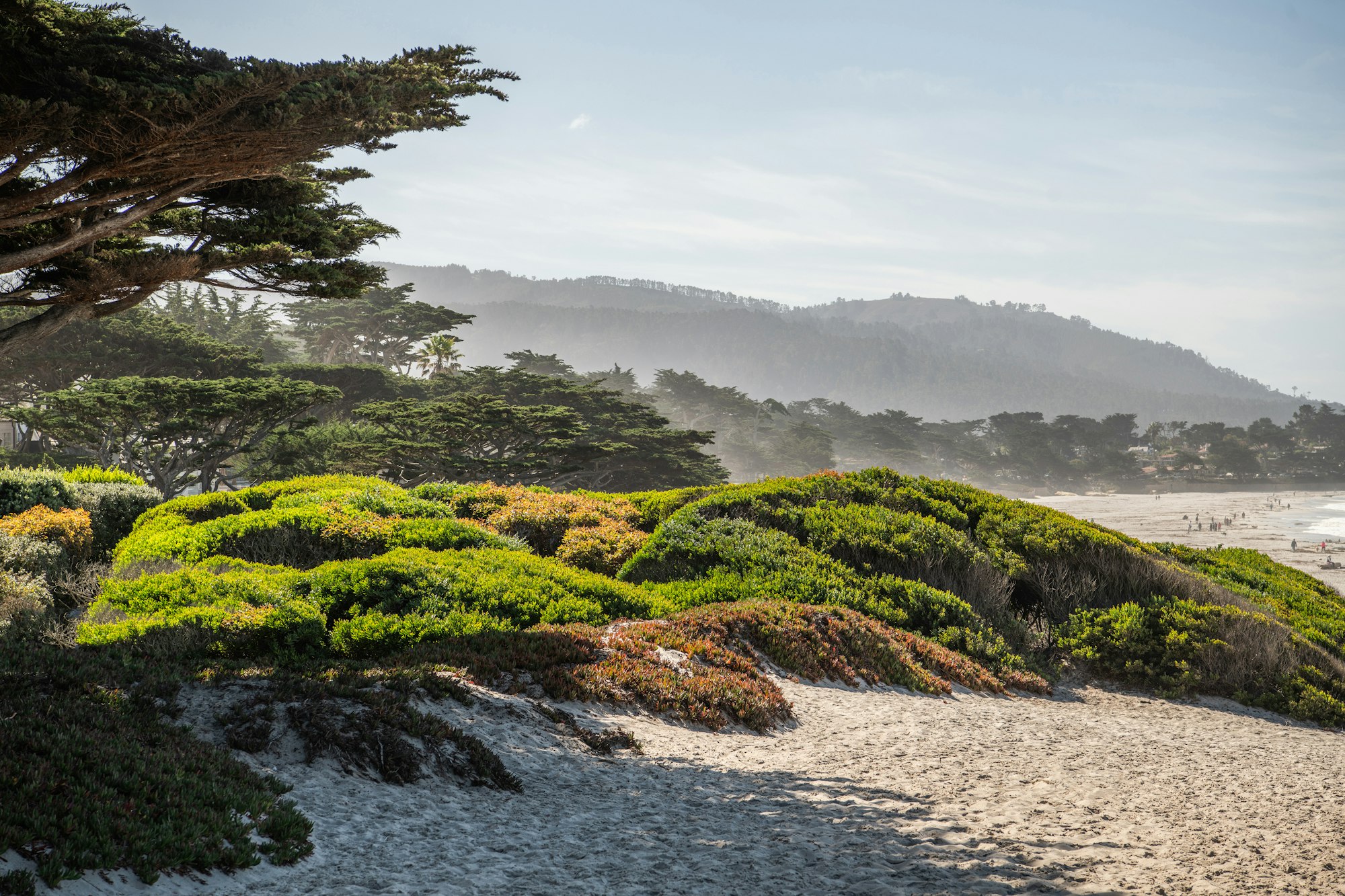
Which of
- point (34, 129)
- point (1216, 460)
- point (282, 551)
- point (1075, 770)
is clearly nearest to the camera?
point (1075, 770)

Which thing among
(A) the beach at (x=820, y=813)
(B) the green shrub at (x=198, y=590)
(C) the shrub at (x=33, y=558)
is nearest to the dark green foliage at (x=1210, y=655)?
(A) the beach at (x=820, y=813)

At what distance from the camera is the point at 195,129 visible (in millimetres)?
7363

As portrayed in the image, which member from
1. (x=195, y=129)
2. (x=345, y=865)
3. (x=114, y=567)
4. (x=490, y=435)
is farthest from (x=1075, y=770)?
(x=490, y=435)

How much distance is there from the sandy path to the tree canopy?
5895mm

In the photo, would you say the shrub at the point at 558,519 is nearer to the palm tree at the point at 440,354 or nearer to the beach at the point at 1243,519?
the beach at the point at 1243,519

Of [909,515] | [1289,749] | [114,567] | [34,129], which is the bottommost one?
[114,567]

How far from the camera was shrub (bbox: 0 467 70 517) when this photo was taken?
1445 centimetres

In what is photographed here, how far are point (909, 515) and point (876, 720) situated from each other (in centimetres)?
539

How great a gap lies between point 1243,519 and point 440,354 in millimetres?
66209

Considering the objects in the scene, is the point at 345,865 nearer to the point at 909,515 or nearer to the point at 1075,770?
the point at 1075,770

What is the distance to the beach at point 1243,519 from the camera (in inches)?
1753

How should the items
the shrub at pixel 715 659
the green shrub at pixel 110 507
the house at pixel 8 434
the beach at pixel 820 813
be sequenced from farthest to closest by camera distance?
the house at pixel 8 434 → the green shrub at pixel 110 507 → the shrub at pixel 715 659 → the beach at pixel 820 813

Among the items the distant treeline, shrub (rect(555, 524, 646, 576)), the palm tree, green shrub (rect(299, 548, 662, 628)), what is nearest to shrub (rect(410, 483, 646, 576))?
shrub (rect(555, 524, 646, 576))

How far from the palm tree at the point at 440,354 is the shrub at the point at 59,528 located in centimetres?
3976
